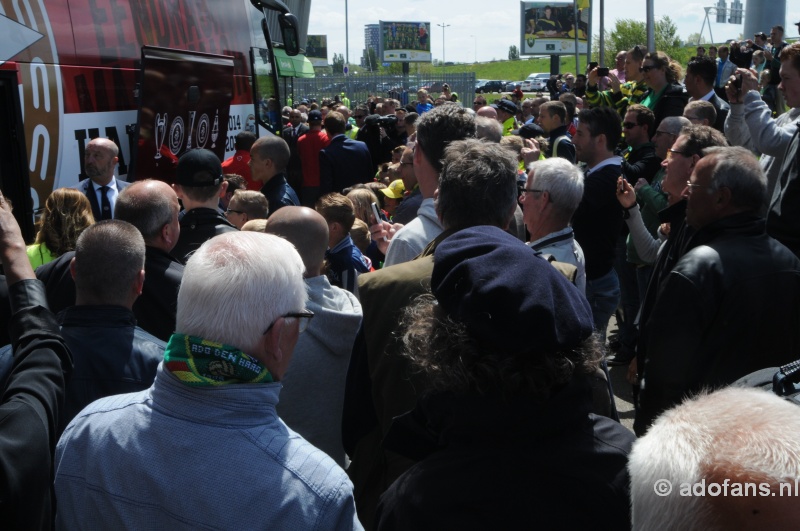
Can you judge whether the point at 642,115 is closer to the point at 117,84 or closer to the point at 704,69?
the point at 704,69

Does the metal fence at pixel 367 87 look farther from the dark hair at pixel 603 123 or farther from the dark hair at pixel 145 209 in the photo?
the dark hair at pixel 145 209

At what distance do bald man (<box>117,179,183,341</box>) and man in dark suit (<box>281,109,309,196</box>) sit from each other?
20.6 feet

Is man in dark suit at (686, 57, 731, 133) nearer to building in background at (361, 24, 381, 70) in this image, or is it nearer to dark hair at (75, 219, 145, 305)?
dark hair at (75, 219, 145, 305)

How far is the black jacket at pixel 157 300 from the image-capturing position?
368 centimetres

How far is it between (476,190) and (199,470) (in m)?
1.45

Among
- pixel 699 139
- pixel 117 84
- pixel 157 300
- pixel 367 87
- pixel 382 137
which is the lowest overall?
pixel 157 300

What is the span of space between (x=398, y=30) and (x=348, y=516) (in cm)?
9867

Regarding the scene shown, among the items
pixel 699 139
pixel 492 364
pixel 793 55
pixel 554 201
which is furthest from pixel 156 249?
pixel 793 55

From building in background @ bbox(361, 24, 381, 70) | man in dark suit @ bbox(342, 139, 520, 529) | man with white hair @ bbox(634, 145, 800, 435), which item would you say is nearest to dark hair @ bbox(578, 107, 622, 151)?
man with white hair @ bbox(634, 145, 800, 435)

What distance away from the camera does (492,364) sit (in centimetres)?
180

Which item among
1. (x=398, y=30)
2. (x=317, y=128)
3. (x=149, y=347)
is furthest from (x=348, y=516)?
(x=398, y=30)

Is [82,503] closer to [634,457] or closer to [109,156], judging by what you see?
[634,457]

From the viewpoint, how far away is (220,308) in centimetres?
184

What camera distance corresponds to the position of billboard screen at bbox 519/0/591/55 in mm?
84625
